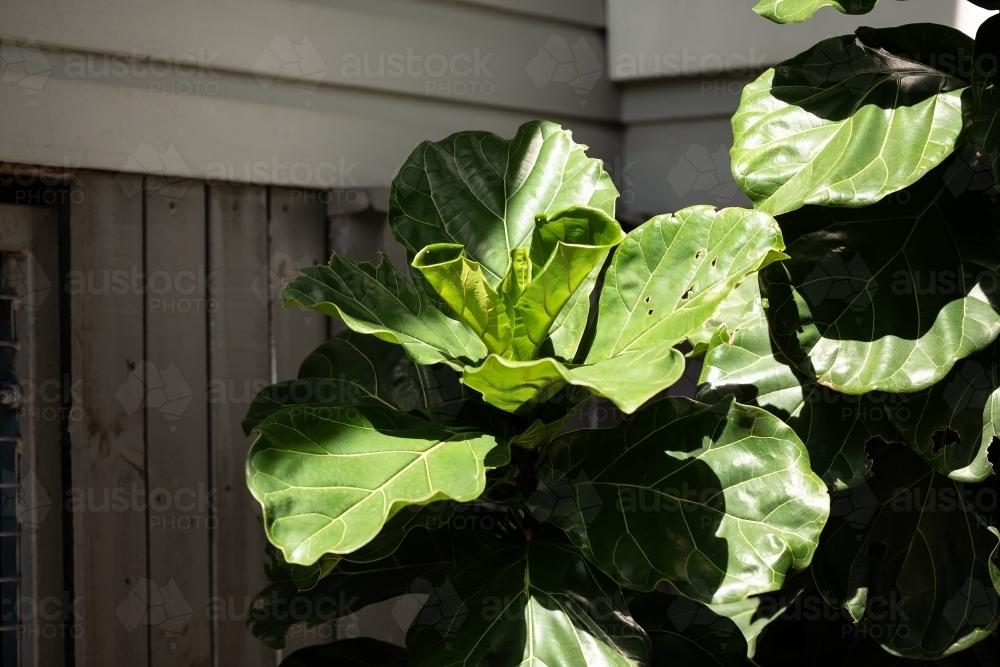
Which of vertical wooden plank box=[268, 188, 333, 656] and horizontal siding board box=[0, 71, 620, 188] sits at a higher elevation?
horizontal siding board box=[0, 71, 620, 188]

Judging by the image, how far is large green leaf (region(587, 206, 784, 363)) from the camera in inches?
47.7

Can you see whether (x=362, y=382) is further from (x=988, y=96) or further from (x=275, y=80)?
(x=988, y=96)

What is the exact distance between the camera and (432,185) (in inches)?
60.0

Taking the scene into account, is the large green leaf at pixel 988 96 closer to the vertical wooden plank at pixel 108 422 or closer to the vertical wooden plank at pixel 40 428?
the vertical wooden plank at pixel 108 422

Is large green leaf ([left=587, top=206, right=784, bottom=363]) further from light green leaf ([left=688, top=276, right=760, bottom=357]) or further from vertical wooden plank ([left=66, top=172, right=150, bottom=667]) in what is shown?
vertical wooden plank ([left=66, top=172, right=150, bottom=667])

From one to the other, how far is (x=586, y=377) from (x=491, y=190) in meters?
0.53

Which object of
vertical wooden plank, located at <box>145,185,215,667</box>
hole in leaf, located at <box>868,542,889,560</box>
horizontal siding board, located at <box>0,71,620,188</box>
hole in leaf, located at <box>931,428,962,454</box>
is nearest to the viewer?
hole in leaf, located at <box>931,428,962,454</box>

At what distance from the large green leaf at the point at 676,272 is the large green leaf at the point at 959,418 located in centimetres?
40

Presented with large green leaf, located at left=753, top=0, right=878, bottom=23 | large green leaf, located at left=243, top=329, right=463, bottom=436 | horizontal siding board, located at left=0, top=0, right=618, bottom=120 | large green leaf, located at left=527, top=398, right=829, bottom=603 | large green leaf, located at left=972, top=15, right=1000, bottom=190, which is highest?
horizontal siding board, located at left=0, top=0, right=618, bottom=120

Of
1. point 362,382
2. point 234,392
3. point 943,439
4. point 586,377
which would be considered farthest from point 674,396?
point 234,392

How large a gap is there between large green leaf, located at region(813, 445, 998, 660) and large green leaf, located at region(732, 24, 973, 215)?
545mm

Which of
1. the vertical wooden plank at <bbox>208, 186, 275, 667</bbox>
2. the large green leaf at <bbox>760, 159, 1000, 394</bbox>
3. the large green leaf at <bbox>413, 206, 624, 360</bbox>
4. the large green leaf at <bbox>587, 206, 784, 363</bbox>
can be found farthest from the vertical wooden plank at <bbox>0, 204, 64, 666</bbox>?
the large green leaf at <bbox>760, 159, 1000, 394</bbox>

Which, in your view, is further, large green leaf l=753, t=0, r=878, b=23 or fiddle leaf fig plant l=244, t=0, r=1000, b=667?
large green leaf l=753, t=0, r=878, b=23

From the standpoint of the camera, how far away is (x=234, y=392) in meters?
2.02
